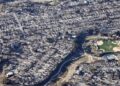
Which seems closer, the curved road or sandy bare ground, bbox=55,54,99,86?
sandy bare ground, bbox=55,54,99,86

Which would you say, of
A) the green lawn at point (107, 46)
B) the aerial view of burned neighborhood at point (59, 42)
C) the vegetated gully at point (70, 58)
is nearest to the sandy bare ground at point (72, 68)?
the aerial view of burned neighborhood at point (59, 42)

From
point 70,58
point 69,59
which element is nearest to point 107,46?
point 70,58

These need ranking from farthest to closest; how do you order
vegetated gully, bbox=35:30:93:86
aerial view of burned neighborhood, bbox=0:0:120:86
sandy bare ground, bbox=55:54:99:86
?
vegetated gully, bbox=35:30:93:86 < aerial view of burned neighborhood, bbox=0:0:120:86 < sandy bare ground, bbox=55:54:99:86

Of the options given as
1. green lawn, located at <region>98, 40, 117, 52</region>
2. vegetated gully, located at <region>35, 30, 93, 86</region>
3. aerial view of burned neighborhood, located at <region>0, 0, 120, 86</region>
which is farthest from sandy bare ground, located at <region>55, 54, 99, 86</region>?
green lawn, located at <region>98, 40, 117, 52</region>

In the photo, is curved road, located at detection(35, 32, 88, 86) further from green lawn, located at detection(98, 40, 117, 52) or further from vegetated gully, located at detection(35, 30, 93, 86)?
green lawn, located at detection(98, 40, 117, 52)

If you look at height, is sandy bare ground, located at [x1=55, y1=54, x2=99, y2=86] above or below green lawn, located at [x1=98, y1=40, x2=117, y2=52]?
below

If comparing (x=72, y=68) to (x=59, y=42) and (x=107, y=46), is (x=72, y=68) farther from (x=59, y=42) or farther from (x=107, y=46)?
(x=107, y=46)

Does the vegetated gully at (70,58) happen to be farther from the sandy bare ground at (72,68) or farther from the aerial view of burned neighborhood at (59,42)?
the sandy bare ground at (72,68)
